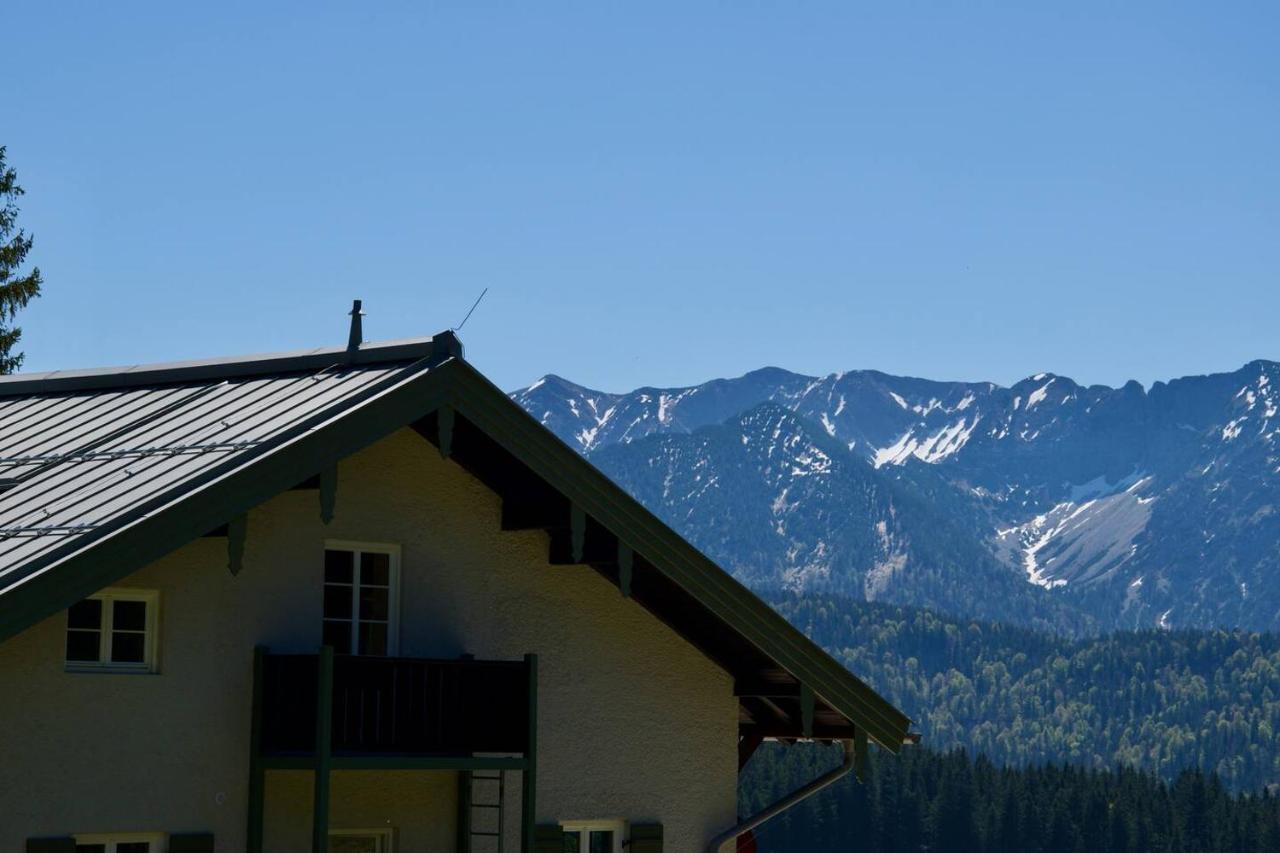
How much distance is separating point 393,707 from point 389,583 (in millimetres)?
1714

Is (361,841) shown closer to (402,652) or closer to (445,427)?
(402,652)

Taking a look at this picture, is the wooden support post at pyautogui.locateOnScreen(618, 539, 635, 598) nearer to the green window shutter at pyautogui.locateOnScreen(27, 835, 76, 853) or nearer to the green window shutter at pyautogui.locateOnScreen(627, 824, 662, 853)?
the green window shutter at pyautogui.locateOnScreen(627, 824, 662, 853)

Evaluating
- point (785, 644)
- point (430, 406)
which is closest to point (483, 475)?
point (430, 406)

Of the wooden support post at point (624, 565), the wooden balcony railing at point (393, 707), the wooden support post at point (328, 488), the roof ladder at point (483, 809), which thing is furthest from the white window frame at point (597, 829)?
the wooden support post at point (328, 488)

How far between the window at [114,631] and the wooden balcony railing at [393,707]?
110cm

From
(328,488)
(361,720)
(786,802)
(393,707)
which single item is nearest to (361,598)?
(393,707)

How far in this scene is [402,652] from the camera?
20.8 m

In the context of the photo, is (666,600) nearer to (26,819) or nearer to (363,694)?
(363,694)

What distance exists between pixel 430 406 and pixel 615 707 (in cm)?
444

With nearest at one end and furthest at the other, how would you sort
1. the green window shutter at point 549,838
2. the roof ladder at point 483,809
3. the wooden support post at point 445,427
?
the wooden support post at point 445,427, the roof ladder at point 483,809, the green window shutter at point 549,838

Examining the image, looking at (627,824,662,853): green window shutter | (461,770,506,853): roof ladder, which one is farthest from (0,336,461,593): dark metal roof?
(627,824,662,853): green window shutter

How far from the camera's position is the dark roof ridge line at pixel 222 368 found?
19.8m

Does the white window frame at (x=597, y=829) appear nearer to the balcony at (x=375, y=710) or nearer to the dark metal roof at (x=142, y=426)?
the balcony at (x=375, y=710)

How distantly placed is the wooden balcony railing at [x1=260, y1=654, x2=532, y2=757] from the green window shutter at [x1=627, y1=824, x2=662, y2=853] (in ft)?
7.92
